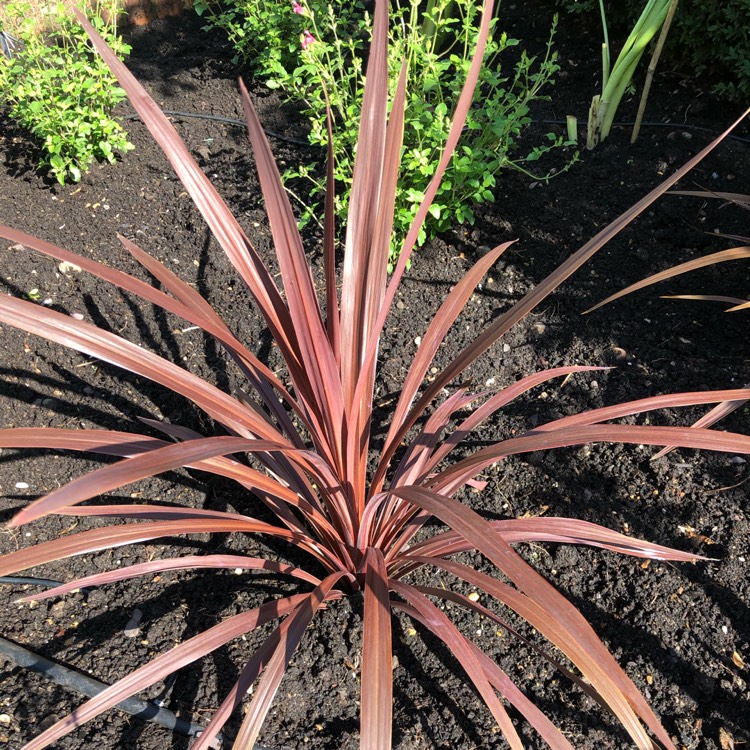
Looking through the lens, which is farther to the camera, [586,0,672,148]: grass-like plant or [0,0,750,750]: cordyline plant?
[586,0,672,148]: grass-like plant

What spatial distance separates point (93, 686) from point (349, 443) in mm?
713

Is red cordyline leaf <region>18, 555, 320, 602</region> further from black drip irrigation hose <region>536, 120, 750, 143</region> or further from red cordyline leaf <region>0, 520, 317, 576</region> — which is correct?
black drip irrigation hose <region>536, 120, 750, 143</region>

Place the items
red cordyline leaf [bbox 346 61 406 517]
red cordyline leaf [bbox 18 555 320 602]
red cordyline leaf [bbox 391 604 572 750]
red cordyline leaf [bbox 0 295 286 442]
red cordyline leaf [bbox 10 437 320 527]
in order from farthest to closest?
1. red cordyline leaf [bbox 18 555 320 602]
2. red cordyline leaf [bbox 346 61 406 517]
3. red cordyline leaf [bbox 391 604 572 750]
4. red cordyline leaf [bbox 0 295 286 442]
5. red cordyline leaf [bbox 10 437 320 527]

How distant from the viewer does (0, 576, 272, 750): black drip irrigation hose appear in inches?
49.6

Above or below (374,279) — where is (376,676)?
below

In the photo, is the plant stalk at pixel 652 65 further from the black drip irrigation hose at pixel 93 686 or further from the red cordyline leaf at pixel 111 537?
the black drip irrigation hose at pixel 93 686

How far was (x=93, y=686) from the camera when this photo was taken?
4.25 feet

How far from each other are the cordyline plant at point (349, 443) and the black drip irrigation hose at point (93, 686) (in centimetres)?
18

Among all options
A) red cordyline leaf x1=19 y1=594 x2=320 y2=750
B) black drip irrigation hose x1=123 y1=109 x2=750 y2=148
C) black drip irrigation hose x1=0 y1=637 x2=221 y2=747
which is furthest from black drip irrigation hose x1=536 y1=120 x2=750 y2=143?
black drip irrigation hose x1=0 y1=637 x2=221 y2=747

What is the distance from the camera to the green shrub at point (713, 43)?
2457 millimetres

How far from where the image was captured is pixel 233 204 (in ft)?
7.95

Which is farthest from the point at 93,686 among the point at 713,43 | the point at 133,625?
the point at 713,43

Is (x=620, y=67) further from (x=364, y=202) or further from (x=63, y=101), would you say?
(x=63, y=101)

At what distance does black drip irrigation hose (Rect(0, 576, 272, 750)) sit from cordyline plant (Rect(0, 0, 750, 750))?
18 cm
